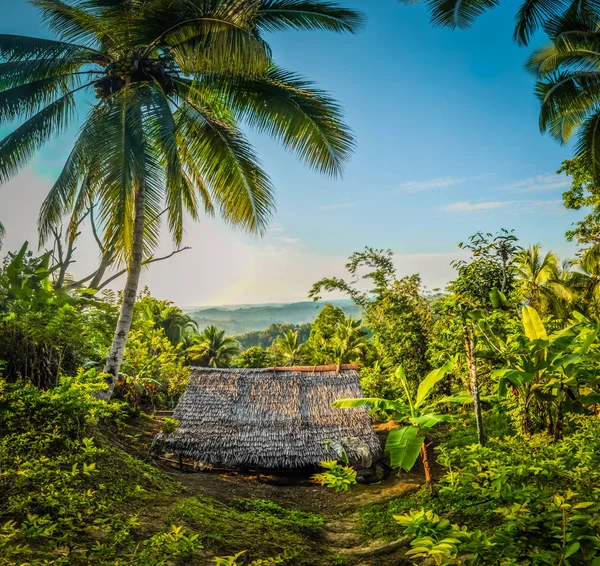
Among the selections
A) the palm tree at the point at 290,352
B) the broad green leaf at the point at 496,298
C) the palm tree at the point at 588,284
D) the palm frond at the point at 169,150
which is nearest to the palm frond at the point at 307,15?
the palm frond at the point at 169,150

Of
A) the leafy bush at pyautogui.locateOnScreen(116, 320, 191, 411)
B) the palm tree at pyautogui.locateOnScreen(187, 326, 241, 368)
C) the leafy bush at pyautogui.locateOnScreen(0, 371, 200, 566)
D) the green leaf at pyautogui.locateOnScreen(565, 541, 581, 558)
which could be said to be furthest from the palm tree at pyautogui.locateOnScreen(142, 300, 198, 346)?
the green leaf at pyautogui.locateOnScreen(565, 541, 581, 558)

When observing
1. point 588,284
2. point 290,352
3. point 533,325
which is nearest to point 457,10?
point 533,325

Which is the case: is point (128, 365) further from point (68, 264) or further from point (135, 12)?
point (135, 12)

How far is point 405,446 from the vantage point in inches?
118

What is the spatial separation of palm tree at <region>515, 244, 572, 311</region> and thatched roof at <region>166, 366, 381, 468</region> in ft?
31.7

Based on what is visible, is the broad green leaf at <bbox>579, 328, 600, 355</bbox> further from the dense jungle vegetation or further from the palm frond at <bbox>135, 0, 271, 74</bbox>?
the palm frond at <bbox>135, 0, 271, 74</bbox>

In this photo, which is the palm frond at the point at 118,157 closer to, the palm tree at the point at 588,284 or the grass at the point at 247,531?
the grass at the point at 247,531

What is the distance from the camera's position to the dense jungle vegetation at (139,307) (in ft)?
8.75

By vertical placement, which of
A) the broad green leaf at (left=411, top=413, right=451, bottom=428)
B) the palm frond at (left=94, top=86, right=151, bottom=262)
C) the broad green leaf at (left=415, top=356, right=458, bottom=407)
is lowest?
the broad green leaf at (left=411, top=413, right=451, bottom=428)

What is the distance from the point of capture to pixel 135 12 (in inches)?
225

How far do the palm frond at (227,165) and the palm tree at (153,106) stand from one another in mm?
18

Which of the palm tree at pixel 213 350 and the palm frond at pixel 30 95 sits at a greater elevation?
the palm frond at pixel 30 95

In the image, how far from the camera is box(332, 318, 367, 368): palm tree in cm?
1961

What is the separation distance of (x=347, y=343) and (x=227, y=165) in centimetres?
1475
